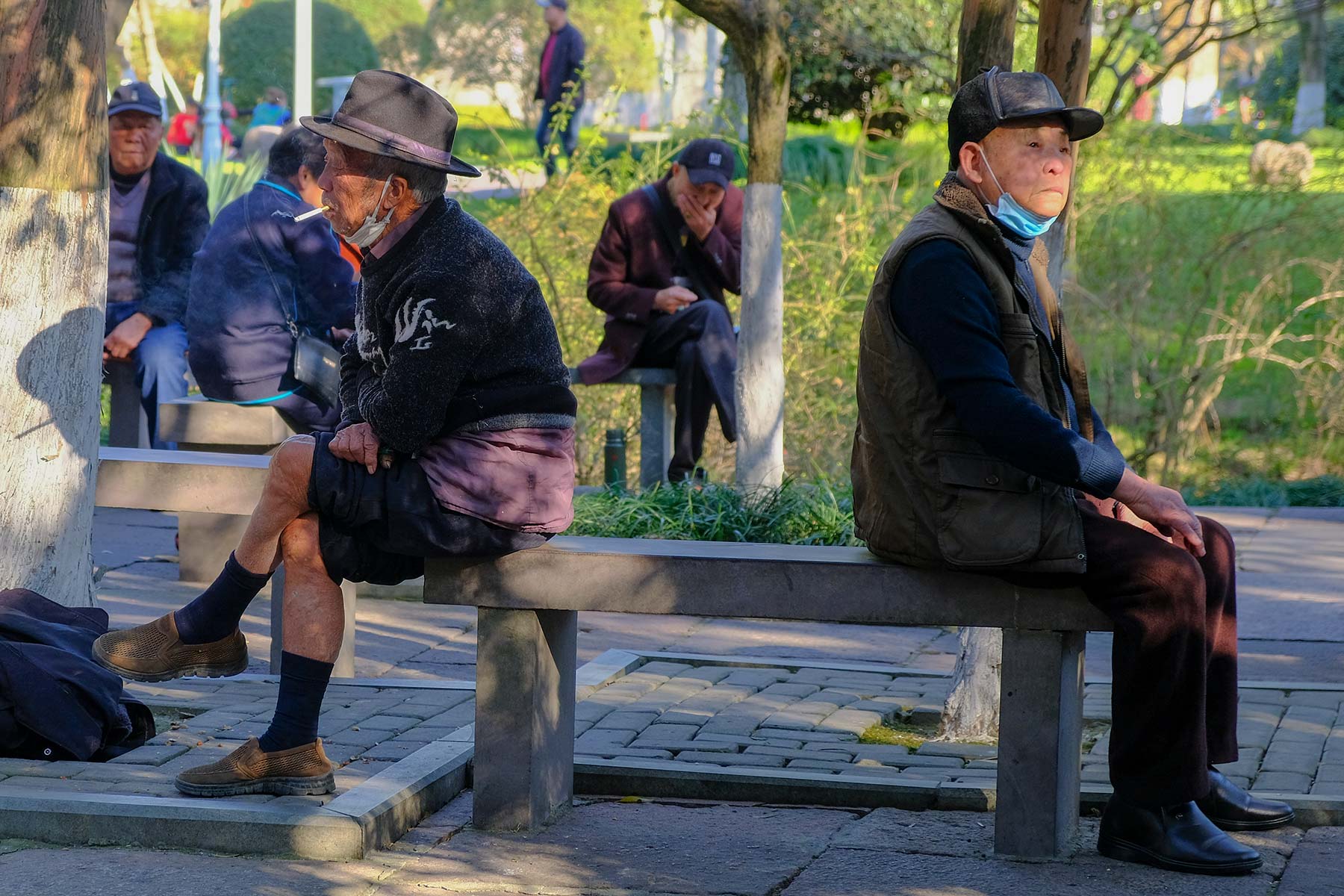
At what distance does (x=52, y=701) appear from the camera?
14.1ft

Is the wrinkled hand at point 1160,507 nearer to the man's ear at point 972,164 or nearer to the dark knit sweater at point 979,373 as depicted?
the dark knit sweater at point 979,373

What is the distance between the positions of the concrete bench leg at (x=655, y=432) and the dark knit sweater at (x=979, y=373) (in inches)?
179

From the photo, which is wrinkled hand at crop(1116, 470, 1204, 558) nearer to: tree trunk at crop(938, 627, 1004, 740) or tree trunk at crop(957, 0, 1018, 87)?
tree trunk at crop(938, 627, 1004, 740)

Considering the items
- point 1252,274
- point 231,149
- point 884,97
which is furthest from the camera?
point 231,149

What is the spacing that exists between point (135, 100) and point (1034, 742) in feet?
19.4

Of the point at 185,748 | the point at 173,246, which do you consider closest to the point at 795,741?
the point at 185,748

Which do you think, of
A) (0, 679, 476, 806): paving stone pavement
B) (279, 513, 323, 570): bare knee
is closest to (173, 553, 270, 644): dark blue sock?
(279, 513, 323, 570): bare knee

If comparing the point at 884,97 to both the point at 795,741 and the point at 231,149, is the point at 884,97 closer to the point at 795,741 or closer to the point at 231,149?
the point at 795,741

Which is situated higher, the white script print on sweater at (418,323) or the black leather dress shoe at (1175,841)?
the white script print on sweater at (418,323)

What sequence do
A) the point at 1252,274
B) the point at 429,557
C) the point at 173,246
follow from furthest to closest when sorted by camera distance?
the point at 1252,274 → the point at 173,246 → the point at 429,557

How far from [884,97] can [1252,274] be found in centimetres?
458

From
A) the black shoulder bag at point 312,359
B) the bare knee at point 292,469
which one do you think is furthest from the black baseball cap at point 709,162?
the bare knee at point 292,469

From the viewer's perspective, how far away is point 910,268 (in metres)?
3.66

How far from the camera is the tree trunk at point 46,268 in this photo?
189 inches
